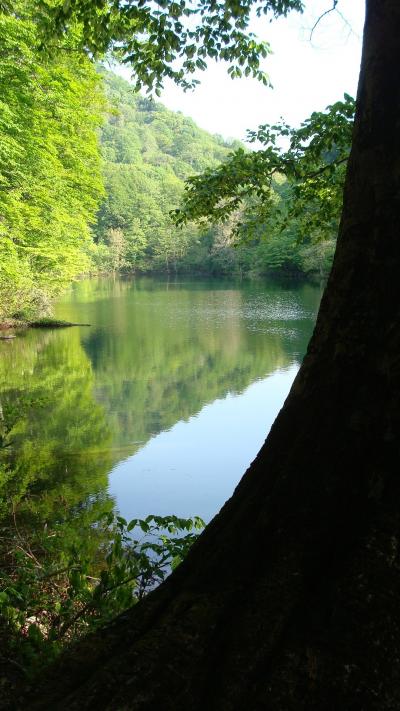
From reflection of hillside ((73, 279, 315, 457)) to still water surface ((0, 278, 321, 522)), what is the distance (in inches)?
2.1

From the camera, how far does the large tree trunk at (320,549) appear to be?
4.10 feet

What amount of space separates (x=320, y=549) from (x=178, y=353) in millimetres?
19150

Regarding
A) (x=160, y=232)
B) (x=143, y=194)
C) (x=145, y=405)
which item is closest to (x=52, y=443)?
(x=145, y=405)

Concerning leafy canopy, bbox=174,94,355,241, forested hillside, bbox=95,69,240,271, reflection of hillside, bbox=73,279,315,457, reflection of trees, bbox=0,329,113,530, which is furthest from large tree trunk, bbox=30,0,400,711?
forested hillside, bbox=95,69,240,271

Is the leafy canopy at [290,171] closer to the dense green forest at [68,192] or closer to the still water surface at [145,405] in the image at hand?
the dense green forest at [68,192]

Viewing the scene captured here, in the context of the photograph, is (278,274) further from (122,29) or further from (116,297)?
(122,29)

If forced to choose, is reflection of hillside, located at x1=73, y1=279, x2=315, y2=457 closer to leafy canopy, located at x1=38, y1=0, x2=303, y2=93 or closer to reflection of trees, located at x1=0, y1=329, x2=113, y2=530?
reflection of trees, located at x1=0, y1=329, x2=113, y2=530

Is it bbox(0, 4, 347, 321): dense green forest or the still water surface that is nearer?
bbox(0, 4, 347, 321): dense green forest

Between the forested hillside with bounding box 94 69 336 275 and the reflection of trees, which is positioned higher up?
the forested hillside with bounding box 94 69 336 275

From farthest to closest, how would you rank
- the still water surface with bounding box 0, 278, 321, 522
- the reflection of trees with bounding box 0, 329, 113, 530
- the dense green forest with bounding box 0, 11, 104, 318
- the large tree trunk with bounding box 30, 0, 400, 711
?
the dense green forest with bounding box 0, 11, 104, 318 < the still water surface with bounding box 0, 278, 321, 522 < the reflection of trees with bounding box 0, 329, 113, 530 < the large tree trunk with bounding box 30, 0, 400, 711

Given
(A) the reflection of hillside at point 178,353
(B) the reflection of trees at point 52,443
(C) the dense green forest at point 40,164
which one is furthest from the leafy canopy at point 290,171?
(A) the reflection of hillside at point 178,353

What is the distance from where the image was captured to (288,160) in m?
5.74

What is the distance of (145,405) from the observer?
13.8 metres

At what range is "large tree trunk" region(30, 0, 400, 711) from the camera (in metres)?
1.25
